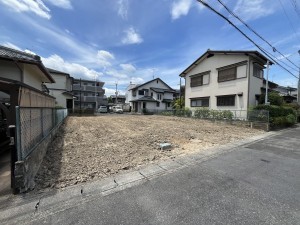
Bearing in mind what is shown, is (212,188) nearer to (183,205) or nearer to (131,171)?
(183,205)

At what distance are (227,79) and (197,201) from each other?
15.8 metres

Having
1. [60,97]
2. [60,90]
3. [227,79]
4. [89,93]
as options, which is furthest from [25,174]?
[89,93]

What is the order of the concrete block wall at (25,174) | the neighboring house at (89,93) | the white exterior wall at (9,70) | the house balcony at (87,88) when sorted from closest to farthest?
1. the concrete block wall at (25,174)
2. the white exterior wall at (9,70)
3. the neighboring house at (89,93)
4. the house balcony at (87,88)

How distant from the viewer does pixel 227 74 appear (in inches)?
637

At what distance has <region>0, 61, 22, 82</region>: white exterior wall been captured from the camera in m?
6.19

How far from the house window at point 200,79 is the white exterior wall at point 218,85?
380mm

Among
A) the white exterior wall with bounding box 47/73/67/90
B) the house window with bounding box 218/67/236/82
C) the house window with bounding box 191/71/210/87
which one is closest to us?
the house window with bounding box 218/67/236/82

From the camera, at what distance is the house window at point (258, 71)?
49.2 ft

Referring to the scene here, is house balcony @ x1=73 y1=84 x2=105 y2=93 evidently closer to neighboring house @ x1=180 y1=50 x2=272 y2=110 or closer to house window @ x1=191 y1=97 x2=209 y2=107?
neighboring house @ x1=180 y1=50 x2=272 y2=110

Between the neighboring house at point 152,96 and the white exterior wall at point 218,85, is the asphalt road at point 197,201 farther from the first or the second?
the neighboring house at point 152,96

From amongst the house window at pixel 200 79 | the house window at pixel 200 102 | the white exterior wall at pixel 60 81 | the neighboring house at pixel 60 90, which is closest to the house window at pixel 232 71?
the house window at pixel 200 79

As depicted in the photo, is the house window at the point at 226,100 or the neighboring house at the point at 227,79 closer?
the neighboring house at the point at 227,79

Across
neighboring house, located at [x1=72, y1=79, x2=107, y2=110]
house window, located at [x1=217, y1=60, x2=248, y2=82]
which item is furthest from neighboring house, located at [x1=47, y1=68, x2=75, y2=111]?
house window, located at [x1=217, y1=60, x2=248, y2=82]

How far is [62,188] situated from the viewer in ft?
10.3
